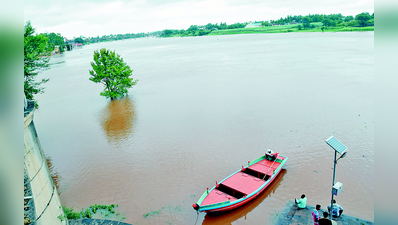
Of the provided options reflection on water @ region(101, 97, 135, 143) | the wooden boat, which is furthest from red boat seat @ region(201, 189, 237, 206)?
reflection on water @ region(101, 97, 135, 143)

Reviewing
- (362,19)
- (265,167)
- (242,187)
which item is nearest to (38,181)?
(242,187)

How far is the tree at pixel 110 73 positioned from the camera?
28.0m

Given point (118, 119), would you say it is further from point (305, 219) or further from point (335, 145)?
point (335, 145)

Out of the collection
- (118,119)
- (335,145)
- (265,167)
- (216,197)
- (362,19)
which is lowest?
(216,197)

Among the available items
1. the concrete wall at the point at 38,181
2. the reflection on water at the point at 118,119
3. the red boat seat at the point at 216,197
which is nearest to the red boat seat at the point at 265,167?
the red boat seat at the point at 216,197

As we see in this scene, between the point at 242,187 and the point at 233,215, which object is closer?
the point at 233,215

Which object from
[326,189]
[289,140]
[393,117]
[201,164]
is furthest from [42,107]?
→ [393,117]

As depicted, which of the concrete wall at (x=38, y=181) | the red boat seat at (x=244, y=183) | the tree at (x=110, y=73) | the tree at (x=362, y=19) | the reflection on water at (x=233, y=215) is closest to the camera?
the concrete wall at (x=38, y=181)

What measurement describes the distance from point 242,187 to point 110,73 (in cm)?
2179

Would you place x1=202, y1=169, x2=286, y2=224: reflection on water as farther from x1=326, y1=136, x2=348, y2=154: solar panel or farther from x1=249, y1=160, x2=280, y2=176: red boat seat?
x1=326, y1=136, x2=348, y2=154: solar panel

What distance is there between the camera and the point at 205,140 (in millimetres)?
18422

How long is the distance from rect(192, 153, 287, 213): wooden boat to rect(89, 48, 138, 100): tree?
67.2 ft

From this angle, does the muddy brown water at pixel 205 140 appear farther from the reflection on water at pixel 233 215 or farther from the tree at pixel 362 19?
the tree at pixel 362 19

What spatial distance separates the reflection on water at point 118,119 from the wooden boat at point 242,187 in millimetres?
10649
